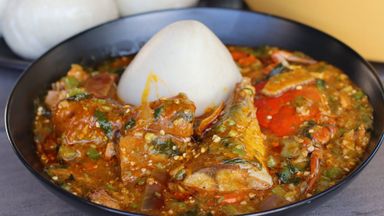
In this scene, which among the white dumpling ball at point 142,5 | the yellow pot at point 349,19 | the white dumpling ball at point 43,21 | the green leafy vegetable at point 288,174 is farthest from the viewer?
the white dumpling ball at point 142,5

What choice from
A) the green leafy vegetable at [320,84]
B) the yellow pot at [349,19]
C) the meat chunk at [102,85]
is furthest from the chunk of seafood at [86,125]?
the yellow pot at [349,19]

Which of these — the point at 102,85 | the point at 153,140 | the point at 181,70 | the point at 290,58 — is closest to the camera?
the point at 153,140

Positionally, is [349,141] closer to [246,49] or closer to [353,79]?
[353,79]

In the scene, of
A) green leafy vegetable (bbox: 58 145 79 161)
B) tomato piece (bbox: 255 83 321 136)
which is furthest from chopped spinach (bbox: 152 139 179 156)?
tomato piece (bbox: 255 83 321 136)

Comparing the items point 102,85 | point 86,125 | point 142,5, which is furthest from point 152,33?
point 86,125

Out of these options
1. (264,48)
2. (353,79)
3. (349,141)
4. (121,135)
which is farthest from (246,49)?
(121,135)

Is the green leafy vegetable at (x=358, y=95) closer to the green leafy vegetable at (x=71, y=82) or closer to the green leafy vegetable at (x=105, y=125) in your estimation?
the green leafy vegetable at (x=105, y=125)

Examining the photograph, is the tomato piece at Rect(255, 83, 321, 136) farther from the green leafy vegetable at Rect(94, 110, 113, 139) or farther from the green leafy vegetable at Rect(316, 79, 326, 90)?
the green leafy vegetable at Rect(94, 110, 113, 139)

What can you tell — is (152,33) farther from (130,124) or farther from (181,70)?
(130,124)
